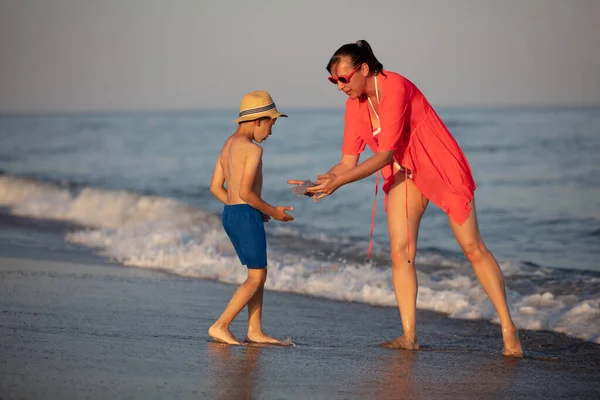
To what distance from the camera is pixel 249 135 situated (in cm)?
552

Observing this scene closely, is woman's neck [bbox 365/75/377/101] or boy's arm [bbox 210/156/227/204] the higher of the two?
woman's neck [bbox 365/75/377/101]

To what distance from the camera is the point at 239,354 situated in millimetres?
4996

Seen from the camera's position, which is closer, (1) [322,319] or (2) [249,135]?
(2) [249,135]

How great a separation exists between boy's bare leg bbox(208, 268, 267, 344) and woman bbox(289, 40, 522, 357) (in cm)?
58

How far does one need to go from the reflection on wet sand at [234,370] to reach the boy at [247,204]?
0.89 ft

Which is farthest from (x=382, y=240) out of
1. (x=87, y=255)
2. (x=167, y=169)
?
(x=167, y=169)

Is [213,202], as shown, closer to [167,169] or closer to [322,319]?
[167,169]

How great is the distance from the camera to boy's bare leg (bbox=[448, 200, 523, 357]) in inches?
211

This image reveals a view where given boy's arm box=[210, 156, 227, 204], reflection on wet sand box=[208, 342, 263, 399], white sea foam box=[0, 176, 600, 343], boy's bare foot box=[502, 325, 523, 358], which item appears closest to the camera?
reflection on wet sand box=[208, 342, 263, 399]

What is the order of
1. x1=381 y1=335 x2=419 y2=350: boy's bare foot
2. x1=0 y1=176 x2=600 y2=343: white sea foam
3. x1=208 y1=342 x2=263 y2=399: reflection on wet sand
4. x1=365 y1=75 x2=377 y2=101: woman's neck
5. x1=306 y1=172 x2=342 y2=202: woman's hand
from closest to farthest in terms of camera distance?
x1=208 y1=342 x2=263 y2=399: reflection on wet sand → x1=306 y1=172 x2=342 y2=202: woman's hand → x1=365 y1=75 x2=377 y2=101: woman's neck → x1=381 y1=335 x2=419 y2=350: boy's bare foot → x1=0 y1=176 x2=600 y2=343: white sea foam

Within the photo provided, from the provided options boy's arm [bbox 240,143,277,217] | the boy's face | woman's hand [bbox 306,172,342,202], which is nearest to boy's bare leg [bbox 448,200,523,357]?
woman's hand [bbox 306,172,342,202]

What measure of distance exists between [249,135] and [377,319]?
7.00ft

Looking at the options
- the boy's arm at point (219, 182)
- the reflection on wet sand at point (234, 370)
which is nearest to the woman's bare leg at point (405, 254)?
the reflection on wet sand at point (234, 370)

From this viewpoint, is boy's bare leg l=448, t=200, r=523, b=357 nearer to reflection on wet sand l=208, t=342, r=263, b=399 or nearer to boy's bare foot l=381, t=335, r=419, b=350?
boy's bare foot l=381, t=335, r=419, b=350
